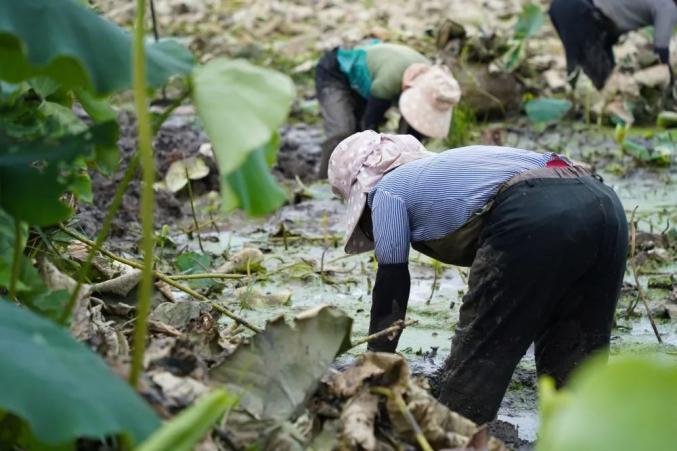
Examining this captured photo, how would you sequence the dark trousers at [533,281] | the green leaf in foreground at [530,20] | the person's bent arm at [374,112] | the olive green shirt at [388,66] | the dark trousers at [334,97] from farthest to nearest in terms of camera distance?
1. the green leaf in foreground at [530,20]
2. the dark trousers at [334,97]
3. the person's bent arm at [374,112]
4. the olive green shirt at [388,66]
5. the dark trousers at [533,281]

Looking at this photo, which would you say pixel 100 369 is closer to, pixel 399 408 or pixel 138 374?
pixel 138 374

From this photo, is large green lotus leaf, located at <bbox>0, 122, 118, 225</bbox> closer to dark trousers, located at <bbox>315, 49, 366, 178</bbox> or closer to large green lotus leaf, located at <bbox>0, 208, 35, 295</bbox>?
large green lotus leaf, located at <bbox>0, 208, 35, 295</bbox>

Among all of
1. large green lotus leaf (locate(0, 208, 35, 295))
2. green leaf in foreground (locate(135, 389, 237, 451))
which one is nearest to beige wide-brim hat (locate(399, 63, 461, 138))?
large green lotus leaf (locate(0, 208, 35, 295))

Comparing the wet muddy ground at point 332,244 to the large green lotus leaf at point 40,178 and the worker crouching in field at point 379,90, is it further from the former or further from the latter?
the large green lotus leaf at point 40,178

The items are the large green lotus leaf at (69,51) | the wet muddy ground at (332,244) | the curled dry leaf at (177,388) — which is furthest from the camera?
the wet muddy ground at (332,244)

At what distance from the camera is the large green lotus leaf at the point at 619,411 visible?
116 centimetres

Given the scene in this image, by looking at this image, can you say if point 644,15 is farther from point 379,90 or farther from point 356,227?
point 356,227

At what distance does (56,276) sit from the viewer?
2373mm

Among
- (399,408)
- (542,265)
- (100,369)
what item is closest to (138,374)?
(100,369)

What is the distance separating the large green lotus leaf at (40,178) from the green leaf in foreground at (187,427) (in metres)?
0.60

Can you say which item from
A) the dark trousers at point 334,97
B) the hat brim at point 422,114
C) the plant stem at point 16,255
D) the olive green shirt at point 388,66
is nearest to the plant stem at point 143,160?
the plant stem at point 16,255

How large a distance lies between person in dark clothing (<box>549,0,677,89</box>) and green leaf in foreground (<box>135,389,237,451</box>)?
6762mm

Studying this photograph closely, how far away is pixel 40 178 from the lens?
2039 mm

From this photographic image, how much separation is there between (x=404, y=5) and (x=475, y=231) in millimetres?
10811
